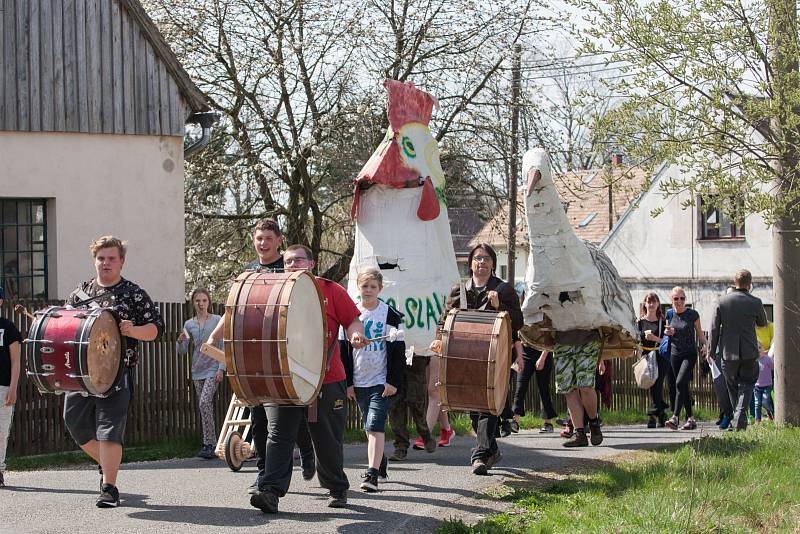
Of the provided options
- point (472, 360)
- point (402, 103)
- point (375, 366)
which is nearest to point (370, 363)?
point (375, 366)

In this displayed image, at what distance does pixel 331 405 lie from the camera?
7980 mm

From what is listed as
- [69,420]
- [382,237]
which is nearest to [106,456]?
[69,420]

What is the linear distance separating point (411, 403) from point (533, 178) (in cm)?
246

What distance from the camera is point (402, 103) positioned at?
12102 millimetres

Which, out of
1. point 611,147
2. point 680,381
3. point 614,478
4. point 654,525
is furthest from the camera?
point 680,381

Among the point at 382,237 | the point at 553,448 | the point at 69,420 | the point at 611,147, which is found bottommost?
the point at 553,448

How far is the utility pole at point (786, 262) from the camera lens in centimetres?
1002

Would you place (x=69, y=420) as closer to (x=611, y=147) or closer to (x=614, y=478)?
(x=614, y=478)

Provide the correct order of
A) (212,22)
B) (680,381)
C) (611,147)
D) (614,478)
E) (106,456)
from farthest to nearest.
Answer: (212,22)
(680,381)
(611,147)
(614,478)
(106,456)

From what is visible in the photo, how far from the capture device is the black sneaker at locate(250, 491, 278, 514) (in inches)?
299

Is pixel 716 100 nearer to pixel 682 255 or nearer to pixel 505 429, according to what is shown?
pixel 505 429

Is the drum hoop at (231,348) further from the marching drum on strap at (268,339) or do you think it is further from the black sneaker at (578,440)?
the black sneaker at (578,440)

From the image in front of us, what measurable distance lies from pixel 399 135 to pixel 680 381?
17.4 feet

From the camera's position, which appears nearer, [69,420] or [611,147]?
[69,420]
